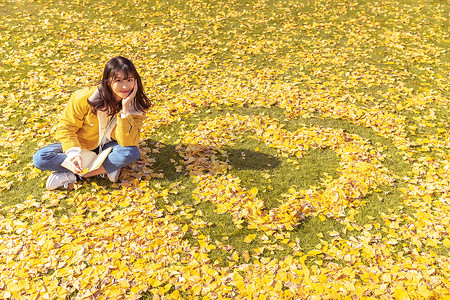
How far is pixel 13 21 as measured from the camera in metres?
11.5

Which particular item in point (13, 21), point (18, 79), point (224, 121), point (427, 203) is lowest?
point (427, 203)

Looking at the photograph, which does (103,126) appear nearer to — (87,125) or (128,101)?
(87,125)

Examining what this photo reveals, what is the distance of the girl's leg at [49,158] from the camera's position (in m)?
4.58

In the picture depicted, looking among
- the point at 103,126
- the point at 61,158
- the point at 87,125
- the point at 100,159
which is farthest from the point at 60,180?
the point at 103,126

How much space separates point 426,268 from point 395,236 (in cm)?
53

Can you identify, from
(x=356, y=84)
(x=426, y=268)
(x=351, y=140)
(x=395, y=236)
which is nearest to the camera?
(x=426, y=268)

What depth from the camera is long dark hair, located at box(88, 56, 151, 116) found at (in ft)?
13.5

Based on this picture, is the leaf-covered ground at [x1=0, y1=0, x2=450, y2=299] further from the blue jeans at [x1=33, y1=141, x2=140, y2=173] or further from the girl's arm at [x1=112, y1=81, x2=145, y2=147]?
the girl's arm at [x1=112, y1=81, x2=145, y2=147]

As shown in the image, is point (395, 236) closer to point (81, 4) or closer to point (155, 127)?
point (155, 127)

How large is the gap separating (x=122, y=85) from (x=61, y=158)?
1447 mm

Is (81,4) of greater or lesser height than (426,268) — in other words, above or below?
above

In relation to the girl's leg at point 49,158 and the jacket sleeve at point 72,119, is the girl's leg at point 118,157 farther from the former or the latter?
the girl's leg at point 49,158

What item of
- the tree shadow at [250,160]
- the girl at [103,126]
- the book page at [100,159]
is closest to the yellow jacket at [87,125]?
the girl at [103,126]

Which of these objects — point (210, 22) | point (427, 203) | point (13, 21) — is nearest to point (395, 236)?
point (427, 203)
